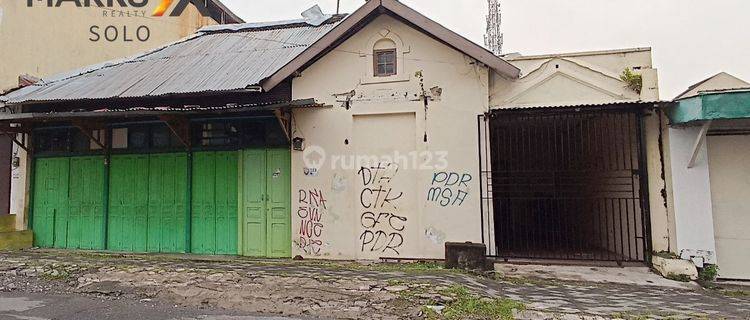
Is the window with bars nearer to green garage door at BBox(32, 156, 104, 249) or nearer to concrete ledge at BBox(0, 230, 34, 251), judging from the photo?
green garage door at BBox(32, 156, 104, 249)

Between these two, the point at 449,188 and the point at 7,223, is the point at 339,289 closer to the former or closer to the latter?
the point at 449,188

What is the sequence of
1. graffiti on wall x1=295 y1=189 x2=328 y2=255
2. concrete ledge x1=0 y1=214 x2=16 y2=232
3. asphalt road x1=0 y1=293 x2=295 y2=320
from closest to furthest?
1. asphalt road x1=0 y1=293 x2=295 y2=320
2. graffiti on wall x1=295 y1=189 x2=328 y2=255
3. concrete ledge x1=0 y1=214 x2=16 y2=232

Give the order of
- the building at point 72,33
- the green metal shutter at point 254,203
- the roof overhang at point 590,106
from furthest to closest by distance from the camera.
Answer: the building at point 72,33, the green metal shutter at point 254,203, the roof overhang at point 590,106

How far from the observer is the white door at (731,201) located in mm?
7332

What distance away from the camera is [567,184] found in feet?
28.6

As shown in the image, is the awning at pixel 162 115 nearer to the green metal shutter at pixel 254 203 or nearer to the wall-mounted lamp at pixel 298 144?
the wall-mounted lamp at pixel 298 144

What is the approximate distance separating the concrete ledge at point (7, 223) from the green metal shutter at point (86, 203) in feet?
4.73

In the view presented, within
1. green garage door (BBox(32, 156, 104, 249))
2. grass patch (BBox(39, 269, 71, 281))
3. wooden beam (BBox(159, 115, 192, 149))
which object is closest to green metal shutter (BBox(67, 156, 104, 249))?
green garage door (BBox(32, 156, 104, 249))

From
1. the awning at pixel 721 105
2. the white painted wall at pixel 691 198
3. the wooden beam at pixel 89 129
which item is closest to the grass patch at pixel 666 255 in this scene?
the white painted wall at pixel 691 198

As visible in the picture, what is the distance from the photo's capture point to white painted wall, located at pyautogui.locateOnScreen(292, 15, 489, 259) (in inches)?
327

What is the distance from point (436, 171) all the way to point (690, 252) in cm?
458

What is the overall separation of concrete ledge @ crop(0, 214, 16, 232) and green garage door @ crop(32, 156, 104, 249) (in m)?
0.46

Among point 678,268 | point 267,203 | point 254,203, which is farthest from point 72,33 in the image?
point 678,268

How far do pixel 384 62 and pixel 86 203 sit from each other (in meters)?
7.84
